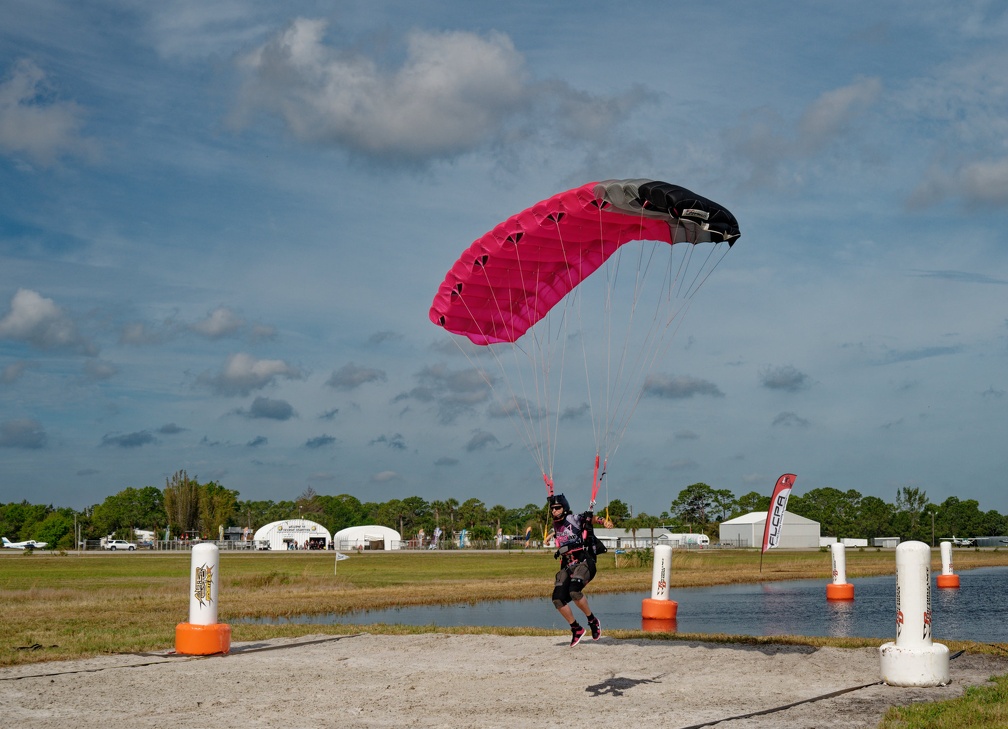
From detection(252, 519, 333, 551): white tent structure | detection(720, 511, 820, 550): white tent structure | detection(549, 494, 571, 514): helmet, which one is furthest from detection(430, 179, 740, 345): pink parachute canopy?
detection(252, 519, 333, 551): white tent structure

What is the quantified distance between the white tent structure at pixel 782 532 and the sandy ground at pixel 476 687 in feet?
292

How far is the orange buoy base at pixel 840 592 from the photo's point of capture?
27859 millimetres

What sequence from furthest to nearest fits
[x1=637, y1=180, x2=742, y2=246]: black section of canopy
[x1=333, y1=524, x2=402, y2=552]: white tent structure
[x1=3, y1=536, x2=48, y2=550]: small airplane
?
[x1=3, y1=536, x2=48, y2=550]: small airplane, [x1=333, y1=524, x2=402, y2=552]: white tent structure, [x1=637, y1=180, x2=742, y2=246]: black section of canopy

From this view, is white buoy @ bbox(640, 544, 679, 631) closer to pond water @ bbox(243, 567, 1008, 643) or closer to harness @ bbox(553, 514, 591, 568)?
pond water @ bbox(243, 567, 1008, 643)

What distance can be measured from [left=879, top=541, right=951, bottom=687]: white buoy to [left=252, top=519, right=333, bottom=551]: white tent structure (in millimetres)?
102095

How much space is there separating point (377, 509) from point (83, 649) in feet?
602

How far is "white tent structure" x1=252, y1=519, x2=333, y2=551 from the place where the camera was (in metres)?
110

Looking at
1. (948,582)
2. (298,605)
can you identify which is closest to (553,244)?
(298,605)

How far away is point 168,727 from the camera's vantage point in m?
9.62

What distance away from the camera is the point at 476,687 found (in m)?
11.7

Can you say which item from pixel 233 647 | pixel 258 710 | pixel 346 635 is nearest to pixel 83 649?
pixel 233 647

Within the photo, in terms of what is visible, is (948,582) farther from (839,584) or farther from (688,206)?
(688,206)

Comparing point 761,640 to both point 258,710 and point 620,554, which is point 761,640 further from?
point 620,554

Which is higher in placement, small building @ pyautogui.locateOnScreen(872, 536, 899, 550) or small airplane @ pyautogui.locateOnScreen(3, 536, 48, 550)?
small building @ pyautogui.locateOnScreen(872, 536, 899, 550)
